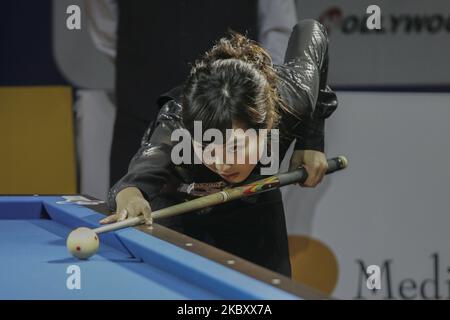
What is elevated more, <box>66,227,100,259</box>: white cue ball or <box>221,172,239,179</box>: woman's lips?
<box>221,172,239,179</box>: woman's lips

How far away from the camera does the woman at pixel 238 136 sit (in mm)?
2301

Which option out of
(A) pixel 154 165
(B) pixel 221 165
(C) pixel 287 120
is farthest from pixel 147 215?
(C) pixel 287 120

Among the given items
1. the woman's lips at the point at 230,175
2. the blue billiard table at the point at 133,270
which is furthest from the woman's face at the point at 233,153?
the blue billiard table at the point at 133,270

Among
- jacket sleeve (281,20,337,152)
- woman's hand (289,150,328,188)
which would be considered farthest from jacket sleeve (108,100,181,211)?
woman's hand (289,150,328,188)

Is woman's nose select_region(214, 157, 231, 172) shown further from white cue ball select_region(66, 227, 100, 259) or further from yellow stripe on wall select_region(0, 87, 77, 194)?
yellow stripe on wall select_region(0, 87, 77, 194)

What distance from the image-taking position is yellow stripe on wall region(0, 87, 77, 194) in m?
3.71

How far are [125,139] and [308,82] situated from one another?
135 cm

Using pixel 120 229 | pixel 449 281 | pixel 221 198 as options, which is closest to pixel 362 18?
pixel 449 281

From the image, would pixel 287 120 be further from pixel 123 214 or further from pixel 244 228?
pixel 123 214

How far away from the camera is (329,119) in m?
3.72

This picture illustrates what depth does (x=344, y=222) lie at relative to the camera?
3.79 metres

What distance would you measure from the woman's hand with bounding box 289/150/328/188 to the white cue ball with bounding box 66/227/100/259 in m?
1.01

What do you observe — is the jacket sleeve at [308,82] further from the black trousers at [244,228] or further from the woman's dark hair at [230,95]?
the black trousers at [244,228]

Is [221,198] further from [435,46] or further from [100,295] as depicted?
[435,46]
